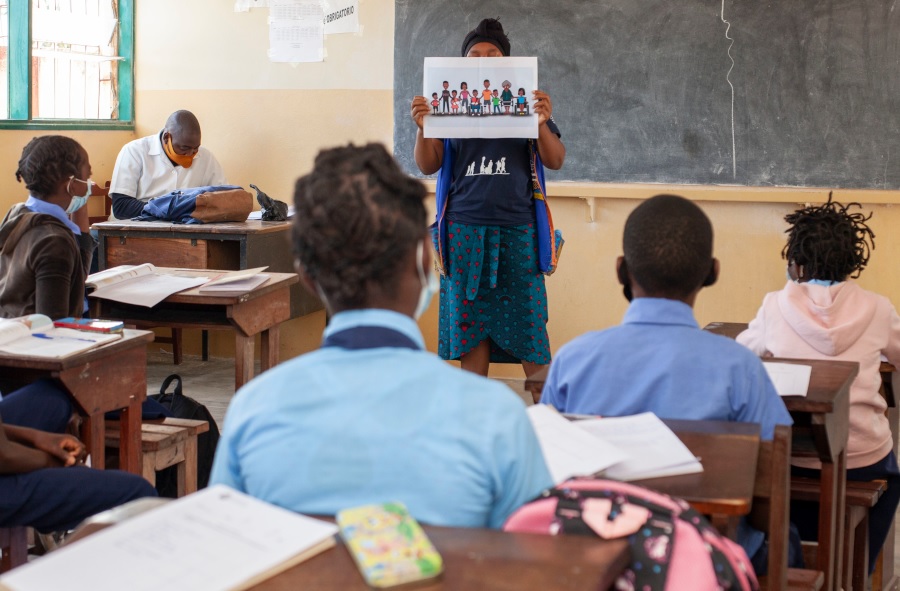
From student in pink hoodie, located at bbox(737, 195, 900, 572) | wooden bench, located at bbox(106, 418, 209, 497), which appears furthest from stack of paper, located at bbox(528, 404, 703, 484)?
wooden bench, located at bbox(106, 418, 209, 497)

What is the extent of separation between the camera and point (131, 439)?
2.98m

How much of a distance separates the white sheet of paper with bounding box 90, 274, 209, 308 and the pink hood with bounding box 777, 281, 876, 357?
1.99 m

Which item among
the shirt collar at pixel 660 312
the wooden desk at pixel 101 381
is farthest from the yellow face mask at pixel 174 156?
the shirt collar at pixel 660 312

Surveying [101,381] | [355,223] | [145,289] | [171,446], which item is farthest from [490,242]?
[355,223]

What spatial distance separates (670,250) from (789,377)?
0.47 metres

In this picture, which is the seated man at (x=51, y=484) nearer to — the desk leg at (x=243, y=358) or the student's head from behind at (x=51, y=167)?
the student's head from behind at (x=51, y=167)

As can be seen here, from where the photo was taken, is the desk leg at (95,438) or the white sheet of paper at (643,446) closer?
the white sheet of paper at (643,446)

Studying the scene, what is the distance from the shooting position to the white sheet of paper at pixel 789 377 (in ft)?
7.21

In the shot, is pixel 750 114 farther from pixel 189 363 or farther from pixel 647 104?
pixel 189 363

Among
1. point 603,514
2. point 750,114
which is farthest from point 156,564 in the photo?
point 750,114

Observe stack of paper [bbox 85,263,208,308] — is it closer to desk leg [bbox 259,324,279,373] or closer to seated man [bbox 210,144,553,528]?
desk leg [bbox 259,324,279,373]

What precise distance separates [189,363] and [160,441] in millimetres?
2999

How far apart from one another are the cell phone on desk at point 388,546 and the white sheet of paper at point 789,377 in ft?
4.13

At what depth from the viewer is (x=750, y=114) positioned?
16.9 feet
